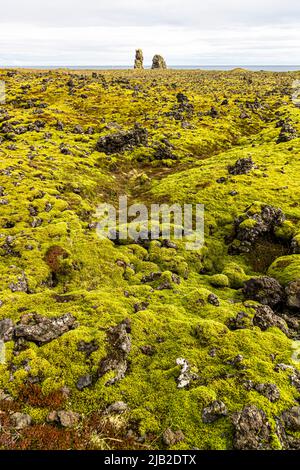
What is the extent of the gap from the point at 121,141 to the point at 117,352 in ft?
191

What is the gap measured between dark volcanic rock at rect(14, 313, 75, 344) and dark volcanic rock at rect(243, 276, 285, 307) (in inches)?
532

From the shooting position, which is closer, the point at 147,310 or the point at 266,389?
the point at 266,389

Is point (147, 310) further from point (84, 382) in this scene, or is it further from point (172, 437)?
point (172, 437)

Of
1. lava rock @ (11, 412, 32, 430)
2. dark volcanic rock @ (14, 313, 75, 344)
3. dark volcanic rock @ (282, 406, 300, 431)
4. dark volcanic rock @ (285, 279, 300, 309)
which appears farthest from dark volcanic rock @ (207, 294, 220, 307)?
lava rock @ (11, 412, 32, 430)

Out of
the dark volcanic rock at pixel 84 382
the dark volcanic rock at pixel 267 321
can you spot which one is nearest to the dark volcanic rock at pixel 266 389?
the dark volcanic rock at pixel 267 321

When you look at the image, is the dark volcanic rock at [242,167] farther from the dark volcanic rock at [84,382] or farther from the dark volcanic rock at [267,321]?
the dark volcanic rock at [84,382]

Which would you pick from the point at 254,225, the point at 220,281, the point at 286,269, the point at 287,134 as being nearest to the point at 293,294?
the point at 286,269

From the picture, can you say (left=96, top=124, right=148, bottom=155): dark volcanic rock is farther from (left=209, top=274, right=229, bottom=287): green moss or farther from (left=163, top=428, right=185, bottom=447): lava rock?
(left=163, top=428, right=185, bottom=447): lava rock

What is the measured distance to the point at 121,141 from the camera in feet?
229

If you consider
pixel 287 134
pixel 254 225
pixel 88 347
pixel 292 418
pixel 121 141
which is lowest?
pixel 292 418

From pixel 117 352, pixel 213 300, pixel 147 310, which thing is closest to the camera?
pixel 117 352

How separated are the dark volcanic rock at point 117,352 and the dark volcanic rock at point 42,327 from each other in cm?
266
